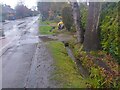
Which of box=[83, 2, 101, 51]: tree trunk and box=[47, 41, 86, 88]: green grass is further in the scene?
box=[83, 2, 101, 51]: tree trunk

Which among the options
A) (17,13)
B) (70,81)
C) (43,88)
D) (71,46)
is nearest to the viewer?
(43,88)

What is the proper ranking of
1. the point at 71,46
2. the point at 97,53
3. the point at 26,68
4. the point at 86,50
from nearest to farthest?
the point at 26,68
the point at 97,53
the point at 86,50
the point at 71,46

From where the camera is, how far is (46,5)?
56.2m

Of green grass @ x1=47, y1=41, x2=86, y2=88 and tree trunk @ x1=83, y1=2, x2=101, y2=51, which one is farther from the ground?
tree trunk @ x1=83, y1=2, x2=101, y2=51

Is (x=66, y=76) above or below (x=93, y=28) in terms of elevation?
below

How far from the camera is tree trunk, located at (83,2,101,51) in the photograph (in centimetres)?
1410

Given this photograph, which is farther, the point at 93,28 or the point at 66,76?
the point at 93,28

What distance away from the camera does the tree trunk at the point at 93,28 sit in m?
14.1

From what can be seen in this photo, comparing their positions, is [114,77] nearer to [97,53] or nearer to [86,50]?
[97,53]

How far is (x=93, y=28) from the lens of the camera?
14273 mm

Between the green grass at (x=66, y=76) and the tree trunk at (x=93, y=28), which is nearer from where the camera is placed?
the green grass at (x=66, y=76)

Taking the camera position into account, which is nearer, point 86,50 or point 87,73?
point 87,73

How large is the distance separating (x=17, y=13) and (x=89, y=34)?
80.4 metres

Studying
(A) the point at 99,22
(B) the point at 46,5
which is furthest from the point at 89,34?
(B) the point at 46,5
